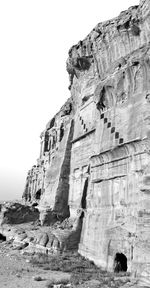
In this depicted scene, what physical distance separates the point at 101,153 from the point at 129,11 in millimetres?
11974

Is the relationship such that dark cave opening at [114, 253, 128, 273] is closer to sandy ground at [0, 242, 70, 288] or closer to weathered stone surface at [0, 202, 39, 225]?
sandy ground at [0, 242, 70, 288]

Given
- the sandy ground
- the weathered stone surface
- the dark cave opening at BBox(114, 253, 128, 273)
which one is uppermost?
the weathered stone surface

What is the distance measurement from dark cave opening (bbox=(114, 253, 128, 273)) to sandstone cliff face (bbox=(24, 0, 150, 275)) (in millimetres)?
58

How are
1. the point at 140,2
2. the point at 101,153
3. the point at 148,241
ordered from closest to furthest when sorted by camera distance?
1. the point at 148,241
2. the point at 101,153
3. the point at 140,2

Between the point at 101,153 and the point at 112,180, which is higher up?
the point at 101,153

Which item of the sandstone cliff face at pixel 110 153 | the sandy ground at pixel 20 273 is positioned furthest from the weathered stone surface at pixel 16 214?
the sandy ground at pixel 20 273

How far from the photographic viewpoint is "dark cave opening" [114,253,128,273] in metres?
16.5

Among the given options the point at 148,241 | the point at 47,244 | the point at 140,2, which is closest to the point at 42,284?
the point at 148,241

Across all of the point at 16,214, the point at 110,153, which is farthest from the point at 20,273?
the point at 16,214

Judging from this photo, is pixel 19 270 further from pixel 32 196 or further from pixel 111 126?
pixel 32 196

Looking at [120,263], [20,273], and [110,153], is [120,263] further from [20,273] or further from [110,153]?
[110,153]

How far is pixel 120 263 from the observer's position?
16.7m

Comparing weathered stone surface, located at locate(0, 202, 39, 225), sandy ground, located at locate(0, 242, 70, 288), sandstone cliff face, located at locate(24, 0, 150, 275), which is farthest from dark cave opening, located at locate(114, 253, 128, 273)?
weathered stone surface, located at locate(0, 202, 39, 225)

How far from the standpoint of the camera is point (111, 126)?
21.2 metres
